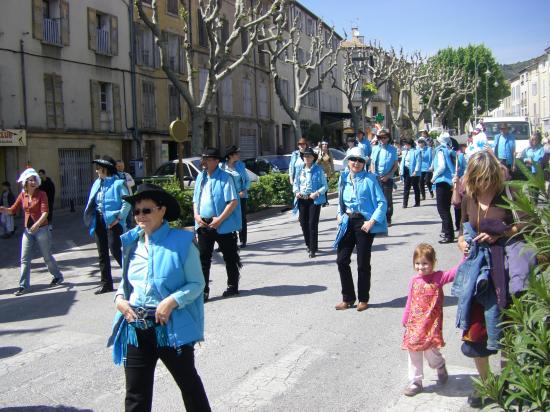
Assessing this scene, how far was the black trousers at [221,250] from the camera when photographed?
736cm

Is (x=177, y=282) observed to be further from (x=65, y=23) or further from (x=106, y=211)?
(x=65, y=23)

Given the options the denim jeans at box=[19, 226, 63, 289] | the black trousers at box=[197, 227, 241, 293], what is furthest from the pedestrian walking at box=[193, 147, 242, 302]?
the denim jeans at box=[19, 226, 63, 289]

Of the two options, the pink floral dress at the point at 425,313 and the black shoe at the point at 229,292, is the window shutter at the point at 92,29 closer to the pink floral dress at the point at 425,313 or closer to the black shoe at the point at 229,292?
the black shoe at the point at 229,292

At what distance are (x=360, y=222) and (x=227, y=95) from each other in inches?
1173

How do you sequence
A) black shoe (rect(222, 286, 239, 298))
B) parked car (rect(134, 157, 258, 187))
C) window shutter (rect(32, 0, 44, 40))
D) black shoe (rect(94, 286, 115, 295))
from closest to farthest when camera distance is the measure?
black shoe (rect(222, 286, 239, 298)) < black shoe (rect(94, 286, 115, 295)) < parked car (rect(134, 157, 258, 187)) < window shutter (rect(32, 0, 44, 40))

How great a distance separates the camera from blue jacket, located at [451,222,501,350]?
159 inches

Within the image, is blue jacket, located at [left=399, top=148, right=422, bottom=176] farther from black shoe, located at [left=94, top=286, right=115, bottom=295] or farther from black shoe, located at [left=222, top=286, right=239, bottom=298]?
black shoe, located at [left=94, top=286, right=115, bottom=295]

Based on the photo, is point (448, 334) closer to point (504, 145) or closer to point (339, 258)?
point (339, 258)

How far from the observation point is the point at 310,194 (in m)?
9.95

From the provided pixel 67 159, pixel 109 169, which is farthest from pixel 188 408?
pixel 67 159

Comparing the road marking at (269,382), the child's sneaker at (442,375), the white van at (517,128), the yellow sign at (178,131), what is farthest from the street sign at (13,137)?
the child's sneaker at (442,375)

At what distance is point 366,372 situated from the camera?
5066 mm

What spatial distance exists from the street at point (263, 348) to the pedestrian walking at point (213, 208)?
2.32 ft

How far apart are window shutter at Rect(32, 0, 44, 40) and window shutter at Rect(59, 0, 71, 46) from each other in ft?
3.57
